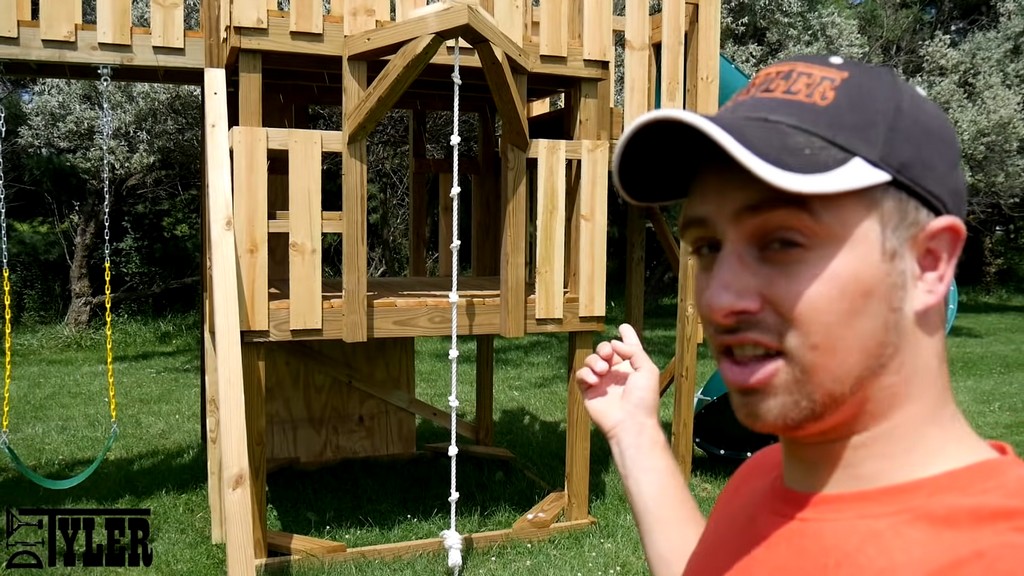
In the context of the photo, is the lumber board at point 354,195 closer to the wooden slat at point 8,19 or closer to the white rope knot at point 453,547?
the white rope knot at point 453,547

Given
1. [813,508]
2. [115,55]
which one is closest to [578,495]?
[115,55]

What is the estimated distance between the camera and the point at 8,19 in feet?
15.0

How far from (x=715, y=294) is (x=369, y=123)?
138 inches

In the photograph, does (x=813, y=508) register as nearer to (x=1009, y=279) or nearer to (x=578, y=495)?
(x=578, y=495)

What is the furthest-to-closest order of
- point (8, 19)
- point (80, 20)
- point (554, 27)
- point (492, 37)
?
1. point (554, 27)
2. point (80, 20)
3. point (8, 19)
4. point (492, 37)

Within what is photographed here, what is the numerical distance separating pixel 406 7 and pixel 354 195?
3.30 feet

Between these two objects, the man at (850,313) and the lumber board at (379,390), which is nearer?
the man at (850,313)

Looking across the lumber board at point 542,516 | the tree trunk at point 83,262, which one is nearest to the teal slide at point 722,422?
the lumber board at point 542,516

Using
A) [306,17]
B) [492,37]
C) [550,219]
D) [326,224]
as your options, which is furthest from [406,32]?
[550,219]

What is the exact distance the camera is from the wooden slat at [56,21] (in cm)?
461

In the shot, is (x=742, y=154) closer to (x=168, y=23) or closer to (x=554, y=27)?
(x=554, y=27)

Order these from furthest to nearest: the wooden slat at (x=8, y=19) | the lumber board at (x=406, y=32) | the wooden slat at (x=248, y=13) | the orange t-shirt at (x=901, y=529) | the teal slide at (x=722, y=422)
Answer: the teal slide at (x=722, y=422) → the wooden slat at (x=8, y=19) → the wooden slat at (x=248, y=13) → the lumber board at (x=406, y=32) → the orange t-shirt at (x=901, y=529)

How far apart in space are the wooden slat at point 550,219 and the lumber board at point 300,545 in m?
1.69

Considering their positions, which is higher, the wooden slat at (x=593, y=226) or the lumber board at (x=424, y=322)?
the wooden slat at (x=593, y=226)
